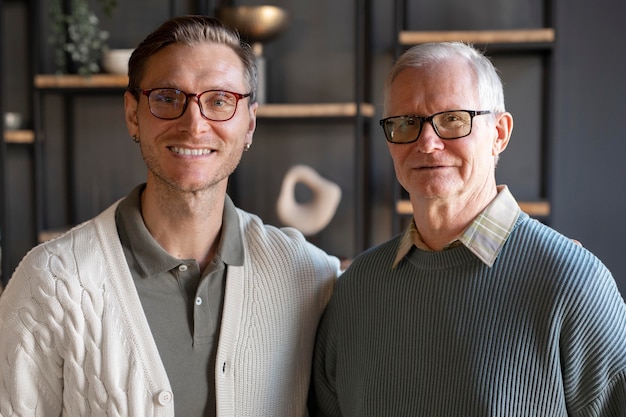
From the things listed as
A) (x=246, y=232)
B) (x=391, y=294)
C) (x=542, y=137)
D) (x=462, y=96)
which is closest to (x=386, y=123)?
(x=462, y=96)

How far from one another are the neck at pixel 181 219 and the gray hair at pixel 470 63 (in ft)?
1.67

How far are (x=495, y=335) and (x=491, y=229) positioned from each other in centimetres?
20

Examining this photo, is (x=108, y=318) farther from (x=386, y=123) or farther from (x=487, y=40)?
(x=487, y=40)

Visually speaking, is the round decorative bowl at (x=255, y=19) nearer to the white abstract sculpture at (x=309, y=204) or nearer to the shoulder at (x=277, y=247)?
the white abstract sculpture at (x=309, y=204)

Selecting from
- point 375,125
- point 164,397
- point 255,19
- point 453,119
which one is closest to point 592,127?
point 375,125

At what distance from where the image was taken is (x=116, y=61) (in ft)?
11.3

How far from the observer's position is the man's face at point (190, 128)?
1.60 m

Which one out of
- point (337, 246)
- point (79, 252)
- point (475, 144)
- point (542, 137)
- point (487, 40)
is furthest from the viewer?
point (337, 246)

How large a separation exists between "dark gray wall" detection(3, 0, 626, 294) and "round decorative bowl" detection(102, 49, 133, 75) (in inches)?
11.8

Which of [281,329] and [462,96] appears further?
[281,329]

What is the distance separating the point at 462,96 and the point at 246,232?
2.00 feet

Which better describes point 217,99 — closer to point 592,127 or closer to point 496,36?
point 496,36

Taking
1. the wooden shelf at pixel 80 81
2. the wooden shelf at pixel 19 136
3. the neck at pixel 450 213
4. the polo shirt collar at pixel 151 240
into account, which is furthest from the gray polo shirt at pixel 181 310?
the wooden shelf at pixel 19 136

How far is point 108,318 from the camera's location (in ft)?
5.05
